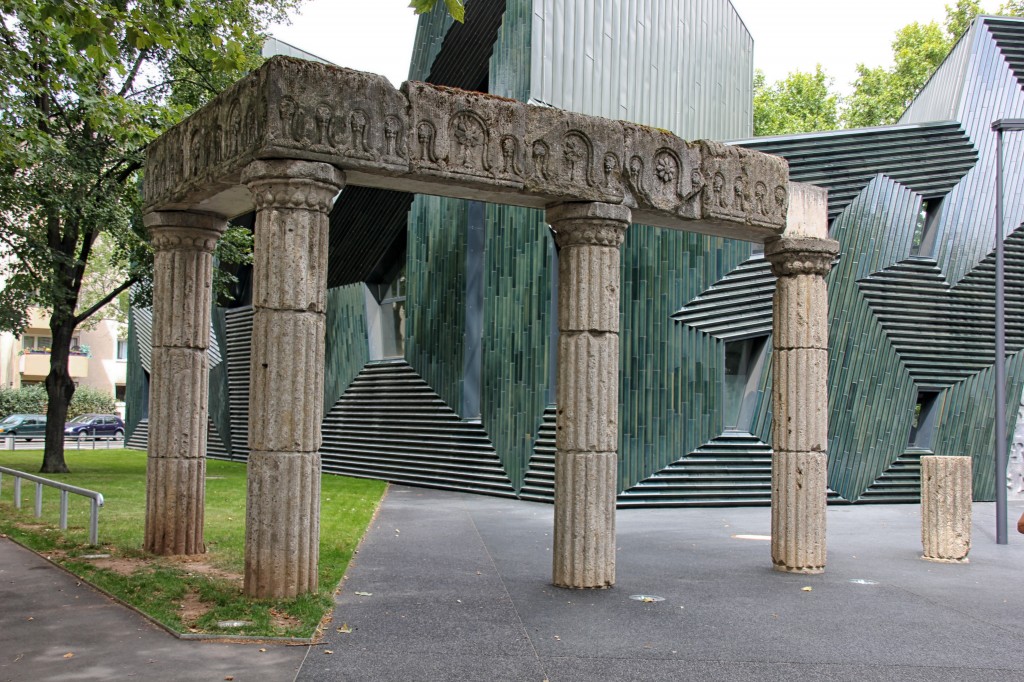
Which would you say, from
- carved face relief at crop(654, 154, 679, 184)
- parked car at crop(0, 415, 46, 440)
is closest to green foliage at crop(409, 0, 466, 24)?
carved face relief at crop(654, 154, 679, 184)

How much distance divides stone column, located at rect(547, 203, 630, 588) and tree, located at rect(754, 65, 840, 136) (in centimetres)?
4208

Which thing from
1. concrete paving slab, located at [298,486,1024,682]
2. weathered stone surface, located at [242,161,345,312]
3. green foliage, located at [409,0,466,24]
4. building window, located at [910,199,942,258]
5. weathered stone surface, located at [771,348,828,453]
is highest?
building window, located at [910,199,942,258]

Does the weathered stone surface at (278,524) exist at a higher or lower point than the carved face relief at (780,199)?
lower

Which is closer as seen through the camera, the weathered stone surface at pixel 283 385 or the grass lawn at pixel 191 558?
the grass lawn at pixel 191 558

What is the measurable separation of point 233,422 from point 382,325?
8424 mm

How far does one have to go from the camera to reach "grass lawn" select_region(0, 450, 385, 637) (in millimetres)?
7418

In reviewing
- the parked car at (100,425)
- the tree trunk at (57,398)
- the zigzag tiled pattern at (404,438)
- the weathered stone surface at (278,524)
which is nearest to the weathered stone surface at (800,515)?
the weathered stone surface at (278,524)

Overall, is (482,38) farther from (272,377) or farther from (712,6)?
(272,377)

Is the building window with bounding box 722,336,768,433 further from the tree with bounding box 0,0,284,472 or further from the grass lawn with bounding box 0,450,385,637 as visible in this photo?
the tree with bounding box 0,0,284,472

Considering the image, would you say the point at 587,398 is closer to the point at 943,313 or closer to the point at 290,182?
the point at 290,182

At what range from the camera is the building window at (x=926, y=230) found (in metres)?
19.1

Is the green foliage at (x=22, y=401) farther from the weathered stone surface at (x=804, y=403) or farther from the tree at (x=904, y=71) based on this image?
the weathered stone surface at (x=804, y=403)

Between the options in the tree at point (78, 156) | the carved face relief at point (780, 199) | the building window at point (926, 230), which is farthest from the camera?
the building window at point (926, 230)

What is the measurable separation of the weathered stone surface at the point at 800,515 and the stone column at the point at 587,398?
7.69 ft
